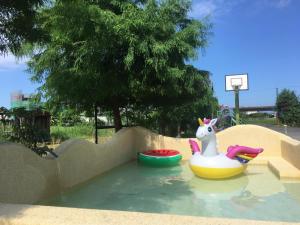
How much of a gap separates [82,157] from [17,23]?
140 inches

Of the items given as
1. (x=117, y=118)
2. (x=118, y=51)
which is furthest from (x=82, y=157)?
(x=117, y=118)

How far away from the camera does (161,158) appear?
A: 10.1 m

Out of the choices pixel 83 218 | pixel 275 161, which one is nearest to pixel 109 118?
pixel 275 161

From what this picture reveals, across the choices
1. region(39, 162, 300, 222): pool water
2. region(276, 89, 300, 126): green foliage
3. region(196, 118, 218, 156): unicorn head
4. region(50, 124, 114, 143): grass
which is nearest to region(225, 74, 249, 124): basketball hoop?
region(39, 162, 300, 222): pool water

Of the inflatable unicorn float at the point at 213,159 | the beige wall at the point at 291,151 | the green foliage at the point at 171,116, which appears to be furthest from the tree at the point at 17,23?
the green foliage at the point at 171,116

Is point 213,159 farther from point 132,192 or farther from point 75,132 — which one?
point 75,132

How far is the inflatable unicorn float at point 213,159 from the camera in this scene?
7938 mm

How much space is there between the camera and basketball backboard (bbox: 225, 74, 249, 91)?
14.8 metres

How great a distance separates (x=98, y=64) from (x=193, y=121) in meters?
8.32

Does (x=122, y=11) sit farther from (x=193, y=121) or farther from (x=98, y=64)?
(x=193, y=121)

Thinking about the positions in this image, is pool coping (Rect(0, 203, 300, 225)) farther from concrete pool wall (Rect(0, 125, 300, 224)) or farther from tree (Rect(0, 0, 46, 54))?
tree (Rect(0, 0, 46, 54))

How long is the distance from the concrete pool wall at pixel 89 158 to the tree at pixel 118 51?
1.56m

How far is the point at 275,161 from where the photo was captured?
9672mm

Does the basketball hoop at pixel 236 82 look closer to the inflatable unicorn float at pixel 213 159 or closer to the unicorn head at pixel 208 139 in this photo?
the inflatable unicorn float at pixel 213 159
